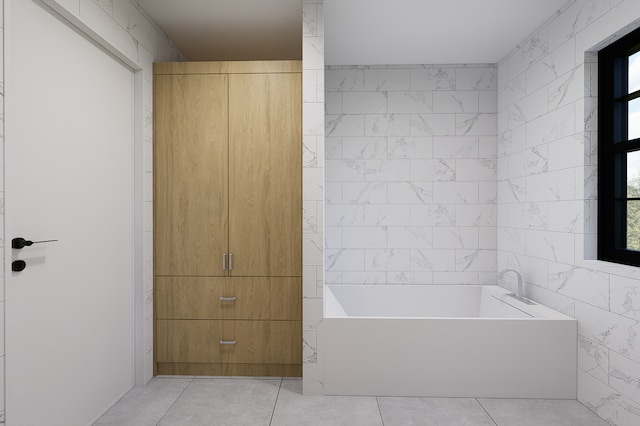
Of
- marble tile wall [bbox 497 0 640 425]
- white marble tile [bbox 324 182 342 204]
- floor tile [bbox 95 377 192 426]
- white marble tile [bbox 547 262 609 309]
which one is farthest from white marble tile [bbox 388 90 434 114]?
floor tile [bbox 95 377 192 426]

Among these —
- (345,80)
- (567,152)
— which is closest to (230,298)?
(345,80)

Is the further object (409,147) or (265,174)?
(409,147)

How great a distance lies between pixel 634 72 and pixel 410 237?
6.63ft

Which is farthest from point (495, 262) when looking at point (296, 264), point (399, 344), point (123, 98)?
point (123, 98)

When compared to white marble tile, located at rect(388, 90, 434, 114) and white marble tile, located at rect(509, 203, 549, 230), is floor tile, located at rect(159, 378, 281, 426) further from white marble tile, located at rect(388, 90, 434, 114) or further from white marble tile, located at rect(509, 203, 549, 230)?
white marble tile, located at rect(388, 90, 434, 114)

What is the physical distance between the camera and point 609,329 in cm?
232

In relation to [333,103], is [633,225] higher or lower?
lower

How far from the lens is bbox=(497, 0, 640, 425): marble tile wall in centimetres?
224

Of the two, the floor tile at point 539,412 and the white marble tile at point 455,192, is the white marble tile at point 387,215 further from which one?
the floor tile at point 539,412

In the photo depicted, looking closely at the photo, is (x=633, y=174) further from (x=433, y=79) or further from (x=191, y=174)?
(x=191, y=174)

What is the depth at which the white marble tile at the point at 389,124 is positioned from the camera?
3814mm

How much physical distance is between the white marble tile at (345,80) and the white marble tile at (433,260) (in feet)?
5.27

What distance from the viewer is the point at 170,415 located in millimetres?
2406

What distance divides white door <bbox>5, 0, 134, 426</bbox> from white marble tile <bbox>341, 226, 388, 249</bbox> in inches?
72.8
